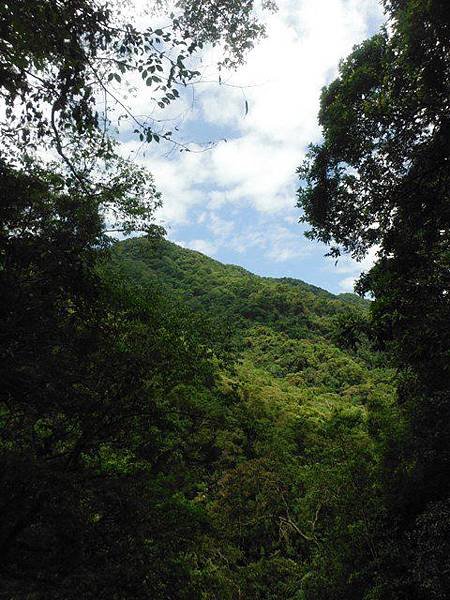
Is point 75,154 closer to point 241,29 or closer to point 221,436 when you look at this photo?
point 241,29

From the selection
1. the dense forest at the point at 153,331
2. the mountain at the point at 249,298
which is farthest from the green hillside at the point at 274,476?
the mountain at the point at 249,298

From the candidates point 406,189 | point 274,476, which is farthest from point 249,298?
point 406,189

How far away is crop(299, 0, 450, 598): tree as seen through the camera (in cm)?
552

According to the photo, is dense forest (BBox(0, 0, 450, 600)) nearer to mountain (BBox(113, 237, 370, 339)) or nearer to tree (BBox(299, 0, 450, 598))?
tree (BBox(299, 0, 450, 598))

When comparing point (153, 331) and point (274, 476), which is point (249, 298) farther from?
point (153, 331)

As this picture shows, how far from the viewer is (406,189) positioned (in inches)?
230

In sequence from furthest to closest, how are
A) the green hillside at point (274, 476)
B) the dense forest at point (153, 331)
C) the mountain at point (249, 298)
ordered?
the mountain at point (249, 298), the green hillside at point (274, 476), the dense forest at point (153, 331)

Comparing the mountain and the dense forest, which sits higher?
the mountain

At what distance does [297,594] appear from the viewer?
543 inches

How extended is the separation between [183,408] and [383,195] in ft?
29.8

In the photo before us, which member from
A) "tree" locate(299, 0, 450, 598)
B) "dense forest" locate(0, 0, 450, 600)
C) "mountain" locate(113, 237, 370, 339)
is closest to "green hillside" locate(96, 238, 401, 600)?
"dense forest" locate(0, 0, 450, 600)

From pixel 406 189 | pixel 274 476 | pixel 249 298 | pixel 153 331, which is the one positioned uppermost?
pixel 249 298

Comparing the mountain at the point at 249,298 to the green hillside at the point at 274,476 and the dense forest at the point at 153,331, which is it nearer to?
the green hillside at the point at 274,476

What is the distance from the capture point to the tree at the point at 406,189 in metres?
5.52
